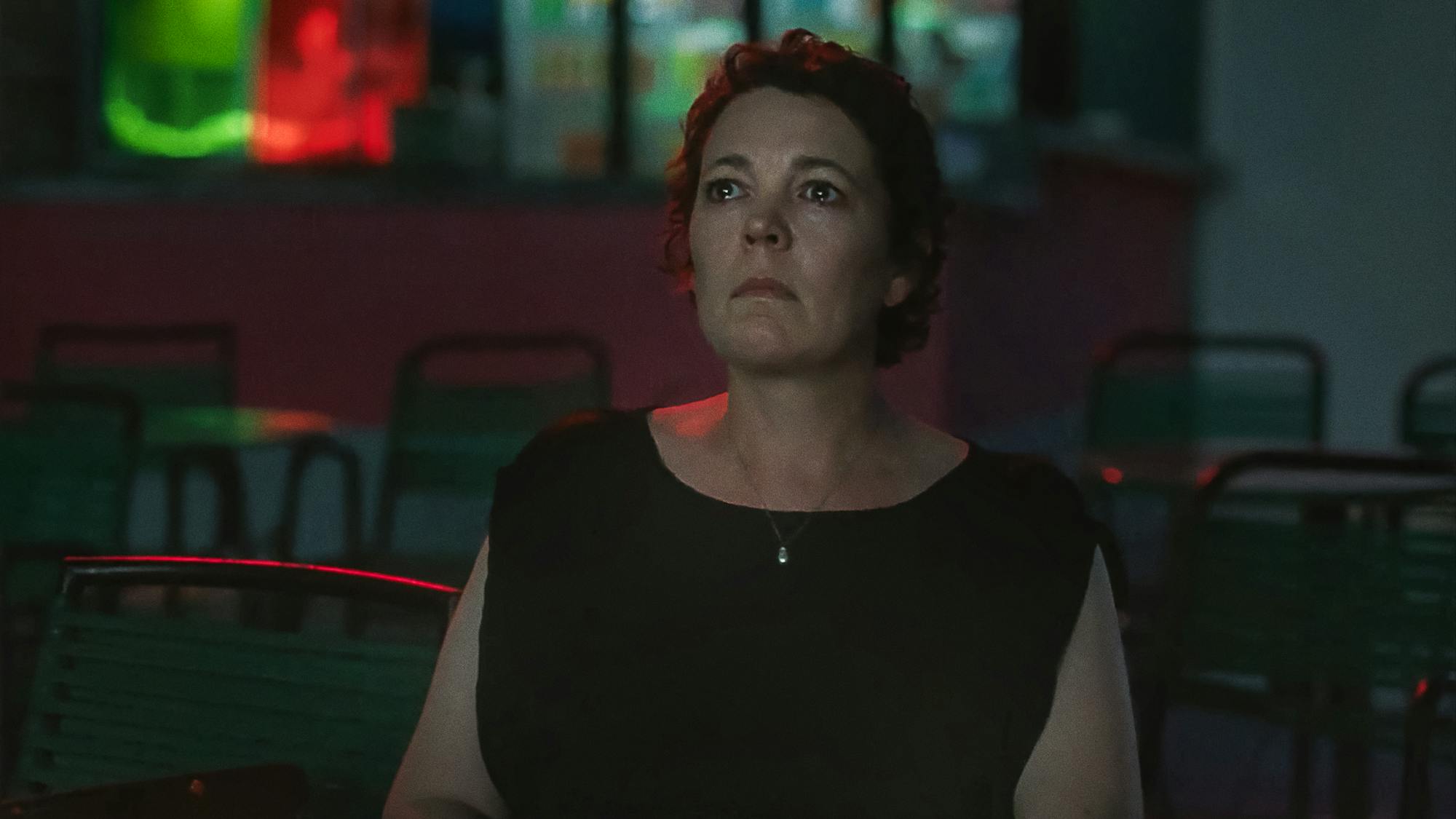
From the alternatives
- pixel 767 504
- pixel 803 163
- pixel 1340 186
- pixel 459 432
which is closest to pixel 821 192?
pixel 803 163

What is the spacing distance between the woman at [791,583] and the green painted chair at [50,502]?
1793 millimetres

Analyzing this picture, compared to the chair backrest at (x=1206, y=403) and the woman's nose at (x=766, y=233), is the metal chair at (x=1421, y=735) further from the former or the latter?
the chair backrest at (x=1206, y=403)

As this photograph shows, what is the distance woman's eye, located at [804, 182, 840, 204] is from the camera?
4.70ft

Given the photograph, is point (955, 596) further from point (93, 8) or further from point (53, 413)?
point (93, 8)

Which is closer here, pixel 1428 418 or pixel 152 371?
pixel 1428 418

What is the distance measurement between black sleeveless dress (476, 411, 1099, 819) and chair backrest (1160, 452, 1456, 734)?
125cm

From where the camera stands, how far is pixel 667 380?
5516 millimetres

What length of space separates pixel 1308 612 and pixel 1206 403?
5.10 feet

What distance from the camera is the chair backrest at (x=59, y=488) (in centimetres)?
309

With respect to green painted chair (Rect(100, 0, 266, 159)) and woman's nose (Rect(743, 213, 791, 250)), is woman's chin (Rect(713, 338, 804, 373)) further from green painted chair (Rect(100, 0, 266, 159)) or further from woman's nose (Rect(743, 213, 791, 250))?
green painted chair (Rect(100, 0, 266, 159))

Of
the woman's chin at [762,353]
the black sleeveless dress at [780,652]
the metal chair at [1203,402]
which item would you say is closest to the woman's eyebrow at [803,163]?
the woman's chin at [762,353]

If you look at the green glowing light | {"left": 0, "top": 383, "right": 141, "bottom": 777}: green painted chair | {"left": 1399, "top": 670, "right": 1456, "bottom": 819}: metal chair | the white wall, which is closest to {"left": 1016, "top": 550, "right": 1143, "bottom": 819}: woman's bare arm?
{"left": 1399, "top": 670, "right": 1456, "bottom": 819}: metal chair

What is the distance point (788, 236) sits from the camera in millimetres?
1404

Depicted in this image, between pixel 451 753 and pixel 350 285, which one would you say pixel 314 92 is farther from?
pixel 451 753
